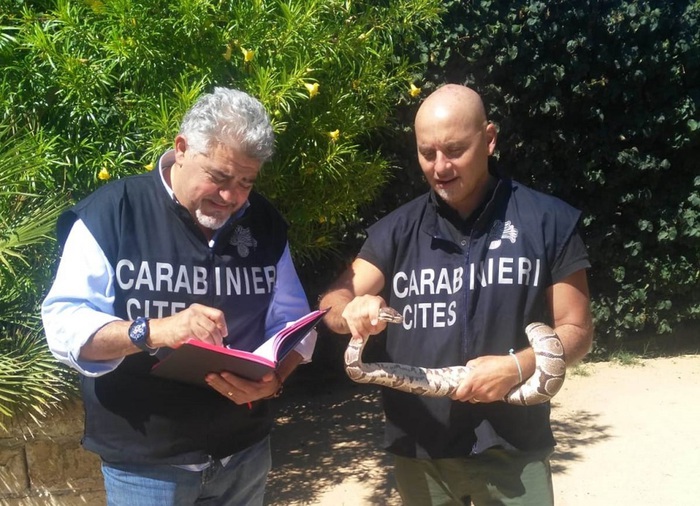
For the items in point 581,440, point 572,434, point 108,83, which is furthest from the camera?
point 572,434

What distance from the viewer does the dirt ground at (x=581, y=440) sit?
470 centimetres

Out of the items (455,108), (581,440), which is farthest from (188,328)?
(581,440)

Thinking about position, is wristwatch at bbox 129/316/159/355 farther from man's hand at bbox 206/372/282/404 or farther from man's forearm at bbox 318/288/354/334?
man's forearm at bbox 318/288/354/334

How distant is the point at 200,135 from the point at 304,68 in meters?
1.27

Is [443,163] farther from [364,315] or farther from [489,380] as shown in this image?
[489,380]

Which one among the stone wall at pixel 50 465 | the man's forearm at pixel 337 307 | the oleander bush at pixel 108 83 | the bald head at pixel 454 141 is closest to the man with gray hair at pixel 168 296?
the man's forearm at pixel 337 307

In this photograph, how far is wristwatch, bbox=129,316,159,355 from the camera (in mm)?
2084

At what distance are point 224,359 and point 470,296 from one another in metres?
0.83

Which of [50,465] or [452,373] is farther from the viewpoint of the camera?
[50,465]

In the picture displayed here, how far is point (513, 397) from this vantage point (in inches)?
92.4

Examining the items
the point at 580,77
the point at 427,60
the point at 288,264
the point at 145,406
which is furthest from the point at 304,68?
the point at 580,77

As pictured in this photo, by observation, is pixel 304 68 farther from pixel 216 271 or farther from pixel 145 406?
pixel 145 406

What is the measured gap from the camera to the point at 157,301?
2.29m

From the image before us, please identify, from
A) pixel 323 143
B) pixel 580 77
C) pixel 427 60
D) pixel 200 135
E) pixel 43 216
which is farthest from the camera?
pixel 580 77
